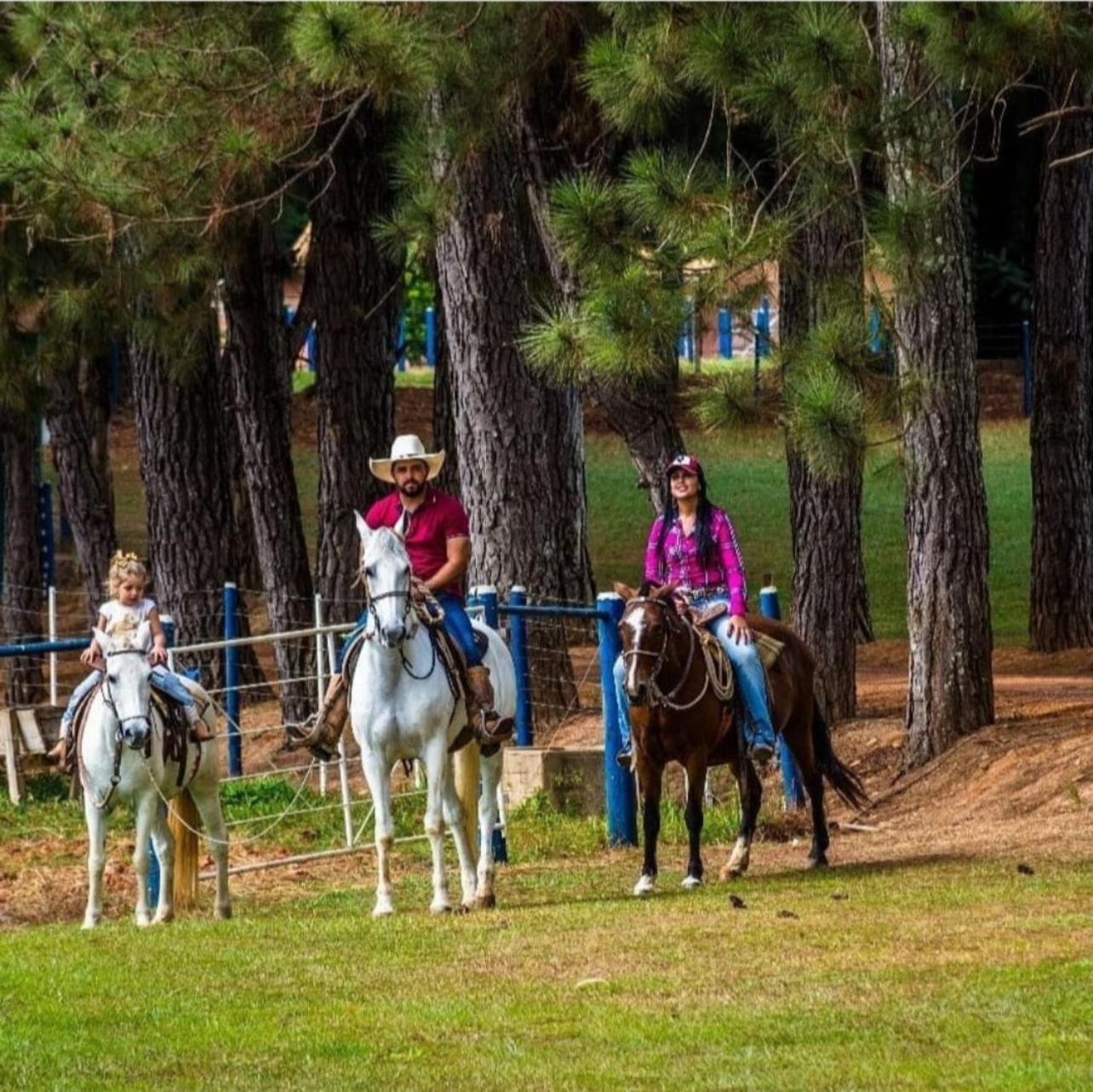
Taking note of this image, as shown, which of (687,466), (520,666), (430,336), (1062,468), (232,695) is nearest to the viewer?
(687,466)

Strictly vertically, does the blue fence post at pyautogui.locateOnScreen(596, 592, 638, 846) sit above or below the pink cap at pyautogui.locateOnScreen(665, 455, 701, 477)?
below

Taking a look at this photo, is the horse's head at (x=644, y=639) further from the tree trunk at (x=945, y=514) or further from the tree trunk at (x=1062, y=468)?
the tree trunk at (x=1062, y=468)

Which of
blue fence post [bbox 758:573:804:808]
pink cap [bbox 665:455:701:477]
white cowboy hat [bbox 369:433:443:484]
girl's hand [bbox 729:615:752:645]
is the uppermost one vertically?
white cowboy hat [bbox 369:433:443:484]

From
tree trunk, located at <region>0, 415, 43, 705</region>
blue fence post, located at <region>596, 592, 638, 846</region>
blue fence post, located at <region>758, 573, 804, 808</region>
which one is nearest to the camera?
blue fence post, located at <region>596, 592, 638, 846</region>

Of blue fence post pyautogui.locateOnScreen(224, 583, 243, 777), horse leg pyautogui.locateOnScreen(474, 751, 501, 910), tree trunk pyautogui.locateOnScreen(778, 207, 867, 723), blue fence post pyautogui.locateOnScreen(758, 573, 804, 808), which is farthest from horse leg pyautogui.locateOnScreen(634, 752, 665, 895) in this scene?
blue fence post pyautogui.locateOnScreen(224, 583, 243, 777)

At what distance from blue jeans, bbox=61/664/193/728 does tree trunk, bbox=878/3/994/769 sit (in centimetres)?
554

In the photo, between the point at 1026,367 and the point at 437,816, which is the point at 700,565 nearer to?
the point at 437,816

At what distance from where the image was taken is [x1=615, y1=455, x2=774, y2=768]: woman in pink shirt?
1511 centimetres

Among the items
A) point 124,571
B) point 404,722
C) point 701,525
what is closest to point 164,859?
point 124,571

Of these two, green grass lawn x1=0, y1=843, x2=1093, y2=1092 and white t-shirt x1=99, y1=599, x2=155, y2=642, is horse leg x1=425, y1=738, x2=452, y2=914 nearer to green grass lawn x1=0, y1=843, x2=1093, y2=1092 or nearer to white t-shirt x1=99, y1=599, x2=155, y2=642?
green grass lawn x1=0, y1=843, x2=1093, y2=1092

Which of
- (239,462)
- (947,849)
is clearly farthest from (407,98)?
(239,462)

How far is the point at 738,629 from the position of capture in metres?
15.3

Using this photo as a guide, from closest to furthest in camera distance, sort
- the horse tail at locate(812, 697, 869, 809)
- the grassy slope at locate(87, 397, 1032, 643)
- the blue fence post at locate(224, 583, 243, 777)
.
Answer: the horse tail at locate(812, 697, 869, 809) < the blue fence post at locate(224, 583, 243, 777) < the grassy slope at locate(87, 397, 1032, 643)

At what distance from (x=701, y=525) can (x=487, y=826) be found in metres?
1.99
